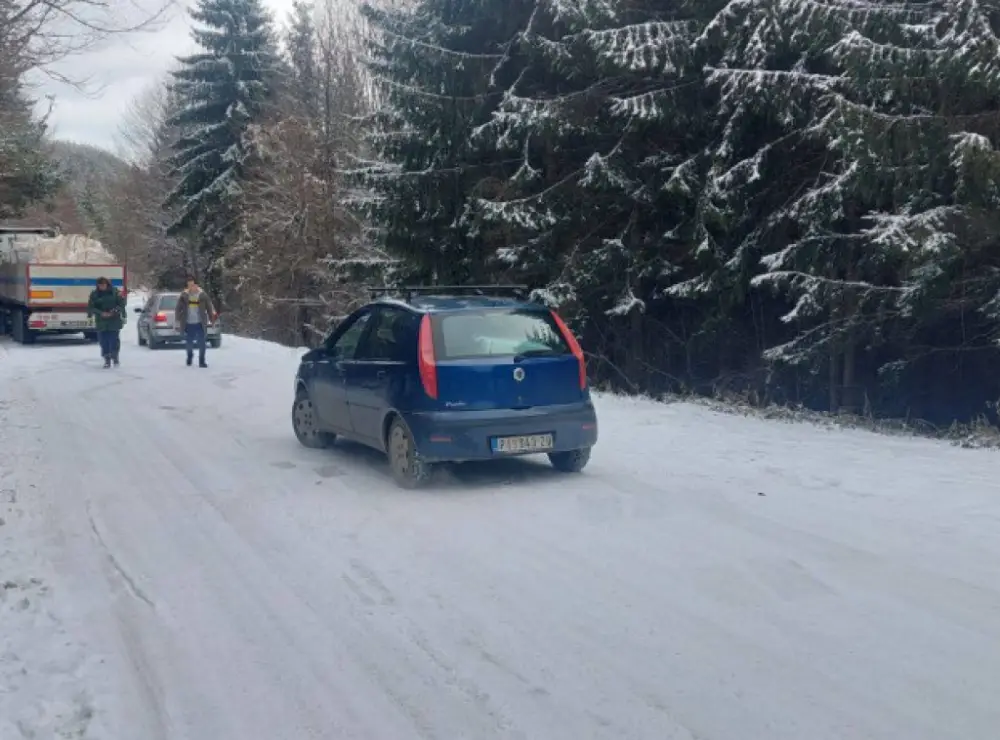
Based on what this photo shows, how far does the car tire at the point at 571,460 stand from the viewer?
32.3ft

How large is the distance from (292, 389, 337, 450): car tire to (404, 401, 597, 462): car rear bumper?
8.45 feet

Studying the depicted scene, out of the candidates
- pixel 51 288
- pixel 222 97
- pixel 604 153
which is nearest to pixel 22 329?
pixel 51 288

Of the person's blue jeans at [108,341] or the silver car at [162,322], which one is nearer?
the person's blue jeans at [108,341]

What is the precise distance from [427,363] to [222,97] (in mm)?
38252

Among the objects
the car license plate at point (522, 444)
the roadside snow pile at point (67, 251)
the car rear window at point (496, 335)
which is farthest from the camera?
the roadside snow pile at point (67, 251)

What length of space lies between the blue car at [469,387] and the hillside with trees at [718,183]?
507cm

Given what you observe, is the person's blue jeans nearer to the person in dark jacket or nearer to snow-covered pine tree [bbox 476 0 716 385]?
the person in dark jacket

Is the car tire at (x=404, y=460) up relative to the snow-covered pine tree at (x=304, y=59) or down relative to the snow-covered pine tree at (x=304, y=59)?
down

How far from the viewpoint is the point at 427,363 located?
30.1 feet

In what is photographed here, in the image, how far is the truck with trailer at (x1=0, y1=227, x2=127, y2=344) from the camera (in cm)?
3100

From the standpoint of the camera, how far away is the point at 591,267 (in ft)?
60.2

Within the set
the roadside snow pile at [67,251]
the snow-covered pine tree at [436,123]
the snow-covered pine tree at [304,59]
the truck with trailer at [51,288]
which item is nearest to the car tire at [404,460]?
the snow-covered pine tree at [436,123]

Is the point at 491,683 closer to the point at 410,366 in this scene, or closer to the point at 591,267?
the point at 410,366

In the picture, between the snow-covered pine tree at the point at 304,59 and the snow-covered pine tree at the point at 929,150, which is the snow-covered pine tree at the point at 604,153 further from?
the snow-covered pine tree at the point at 304,59
